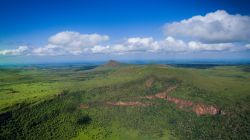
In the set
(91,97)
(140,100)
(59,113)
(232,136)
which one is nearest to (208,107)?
(232,136)

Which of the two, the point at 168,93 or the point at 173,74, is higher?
the point at 173,74

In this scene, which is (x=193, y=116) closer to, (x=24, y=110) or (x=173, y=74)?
(x=173, y=74)

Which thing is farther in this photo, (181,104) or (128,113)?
(181,104)

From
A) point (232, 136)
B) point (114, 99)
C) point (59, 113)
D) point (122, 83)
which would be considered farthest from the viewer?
point (122, 83)

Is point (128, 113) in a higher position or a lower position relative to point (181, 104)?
lower

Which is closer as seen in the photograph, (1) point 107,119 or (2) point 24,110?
(2) point 24,110

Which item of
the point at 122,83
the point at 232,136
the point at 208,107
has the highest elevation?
the point at 122,83

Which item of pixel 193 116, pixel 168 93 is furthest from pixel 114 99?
pixel 193 116

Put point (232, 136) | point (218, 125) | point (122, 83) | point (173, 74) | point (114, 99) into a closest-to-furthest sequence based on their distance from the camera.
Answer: point (232, 136) < point (218, 125) < point (114, 99) < point (122, 83) < point (173, 74)

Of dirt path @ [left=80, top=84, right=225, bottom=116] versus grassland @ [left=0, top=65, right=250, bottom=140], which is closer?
grassland @ [left=0, top=65, right=250, bottom=140]

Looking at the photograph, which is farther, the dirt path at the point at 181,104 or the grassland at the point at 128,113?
the dirt path at the point at 181,104
